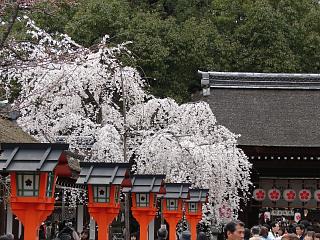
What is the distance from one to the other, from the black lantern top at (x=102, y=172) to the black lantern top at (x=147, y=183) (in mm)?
2805

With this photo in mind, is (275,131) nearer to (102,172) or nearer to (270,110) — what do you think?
(270,110)

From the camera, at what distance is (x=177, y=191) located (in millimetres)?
17281

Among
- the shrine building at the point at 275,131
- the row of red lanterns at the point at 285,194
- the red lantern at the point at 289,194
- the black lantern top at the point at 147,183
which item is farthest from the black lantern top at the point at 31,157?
the red lantern at the point at 289,194

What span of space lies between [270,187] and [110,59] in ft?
39.0

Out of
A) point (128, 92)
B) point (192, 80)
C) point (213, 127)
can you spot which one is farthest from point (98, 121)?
point (192, 80)

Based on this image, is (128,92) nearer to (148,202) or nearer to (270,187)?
(148,202)

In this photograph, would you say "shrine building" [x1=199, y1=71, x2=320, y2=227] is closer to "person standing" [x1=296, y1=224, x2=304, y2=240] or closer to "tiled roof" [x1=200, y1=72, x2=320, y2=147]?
"tiled roof" [x1=200, y1=72, x2=320, y2=147]

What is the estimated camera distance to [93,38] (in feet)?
103

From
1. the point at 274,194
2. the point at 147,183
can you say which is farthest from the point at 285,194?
the point at 147,183

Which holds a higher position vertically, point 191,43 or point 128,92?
point 191,43

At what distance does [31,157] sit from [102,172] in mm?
2817

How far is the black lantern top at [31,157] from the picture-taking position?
27.0ft

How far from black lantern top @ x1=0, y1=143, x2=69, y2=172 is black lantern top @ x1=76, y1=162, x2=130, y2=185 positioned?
2638 millimetres

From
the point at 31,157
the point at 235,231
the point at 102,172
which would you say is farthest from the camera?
the point at 102,172
